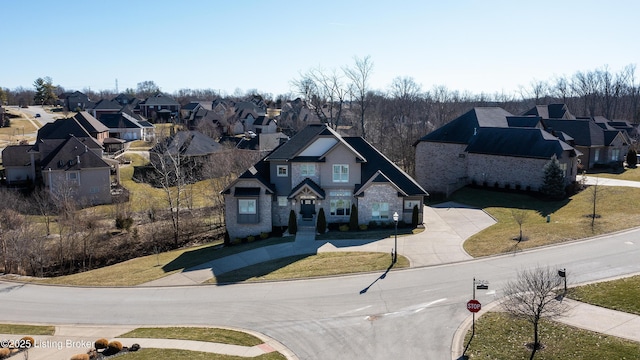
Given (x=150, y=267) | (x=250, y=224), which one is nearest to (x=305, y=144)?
(x=250, y=224)

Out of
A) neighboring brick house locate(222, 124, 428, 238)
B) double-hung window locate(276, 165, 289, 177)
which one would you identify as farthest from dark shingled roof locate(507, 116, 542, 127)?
double-hung window locate(276, 165, 289, 177)

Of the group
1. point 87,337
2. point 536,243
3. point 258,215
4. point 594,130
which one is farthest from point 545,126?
point 87,337

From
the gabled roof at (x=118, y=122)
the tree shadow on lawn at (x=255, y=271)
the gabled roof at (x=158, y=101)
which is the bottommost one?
the tree shadow on lawn at (x=255, y=271)

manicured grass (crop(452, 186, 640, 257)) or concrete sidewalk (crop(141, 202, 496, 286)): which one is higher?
manicured grass (crop(452, 186, 640, 257))

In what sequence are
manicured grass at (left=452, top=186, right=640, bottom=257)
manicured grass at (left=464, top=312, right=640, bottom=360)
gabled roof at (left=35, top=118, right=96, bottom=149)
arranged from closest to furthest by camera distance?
1. manicured grass at (left=464, top=312, right=640, bottom=360)
2. manicured grass at (left=452, top=186, right=640, bottom=257)
3. gabled roof at (left=35, top=118, right=96, bottom=149)

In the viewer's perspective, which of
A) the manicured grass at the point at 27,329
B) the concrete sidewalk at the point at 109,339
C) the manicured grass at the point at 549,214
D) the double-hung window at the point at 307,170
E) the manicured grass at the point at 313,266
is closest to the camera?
the concrete sidewalk at the point at 109,339

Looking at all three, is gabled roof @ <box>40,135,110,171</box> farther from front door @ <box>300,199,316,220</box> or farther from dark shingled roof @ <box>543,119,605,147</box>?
dark shingled roof @ <box>543,119,605,147</box>

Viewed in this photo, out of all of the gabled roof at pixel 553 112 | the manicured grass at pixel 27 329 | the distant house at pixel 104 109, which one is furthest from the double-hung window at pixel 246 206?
the distant house at pixel 104 109

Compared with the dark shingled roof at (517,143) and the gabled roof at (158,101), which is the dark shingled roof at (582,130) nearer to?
the dark shingled roof at (517,143)
